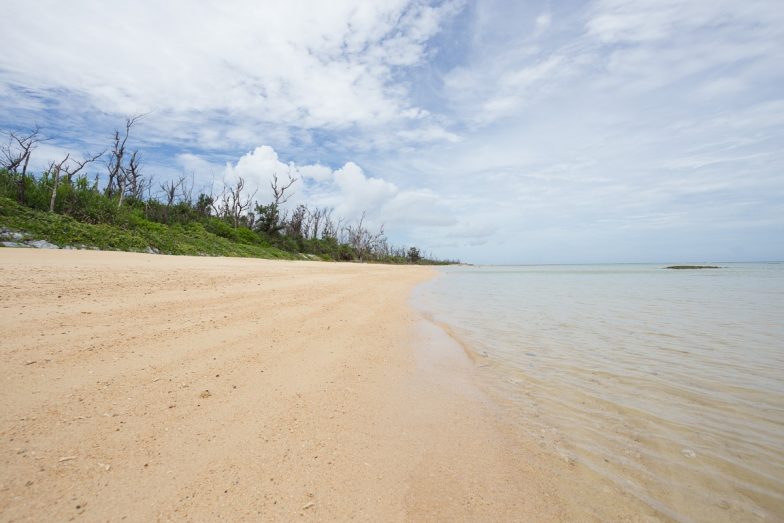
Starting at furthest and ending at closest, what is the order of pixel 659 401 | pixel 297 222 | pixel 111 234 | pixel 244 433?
pixel 297 222 < pixel 111 234 < pixel 659 401 < pixel 244 433

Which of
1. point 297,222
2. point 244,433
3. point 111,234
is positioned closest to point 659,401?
point 244,433

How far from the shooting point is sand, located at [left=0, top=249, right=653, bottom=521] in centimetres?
173

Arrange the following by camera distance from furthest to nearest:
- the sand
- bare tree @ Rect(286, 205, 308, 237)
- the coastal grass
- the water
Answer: bare tree @ Rect(286, 205, 308, 237)
the coastal grass
the water
the sand

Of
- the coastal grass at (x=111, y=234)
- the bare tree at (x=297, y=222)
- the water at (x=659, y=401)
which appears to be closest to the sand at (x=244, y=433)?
the water at (x=659, y=401)

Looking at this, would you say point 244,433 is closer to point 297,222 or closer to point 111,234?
point 111,234

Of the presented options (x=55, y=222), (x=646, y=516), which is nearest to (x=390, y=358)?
(x=646, y=516)

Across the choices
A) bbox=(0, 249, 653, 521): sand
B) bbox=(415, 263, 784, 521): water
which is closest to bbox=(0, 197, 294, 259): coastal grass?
bbox=(0, 249, 653, 521): sand

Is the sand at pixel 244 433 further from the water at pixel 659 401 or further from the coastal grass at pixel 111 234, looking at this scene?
the coastal grass at pixel 111 234

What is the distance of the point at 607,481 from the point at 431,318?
6.05 m

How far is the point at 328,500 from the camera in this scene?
1802 mm

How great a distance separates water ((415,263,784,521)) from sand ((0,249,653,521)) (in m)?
0.35

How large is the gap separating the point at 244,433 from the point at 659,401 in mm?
3856

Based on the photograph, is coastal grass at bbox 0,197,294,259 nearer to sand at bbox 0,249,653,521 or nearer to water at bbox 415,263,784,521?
sand at bbox 0,249,653,521

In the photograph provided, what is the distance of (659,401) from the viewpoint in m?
3.44
